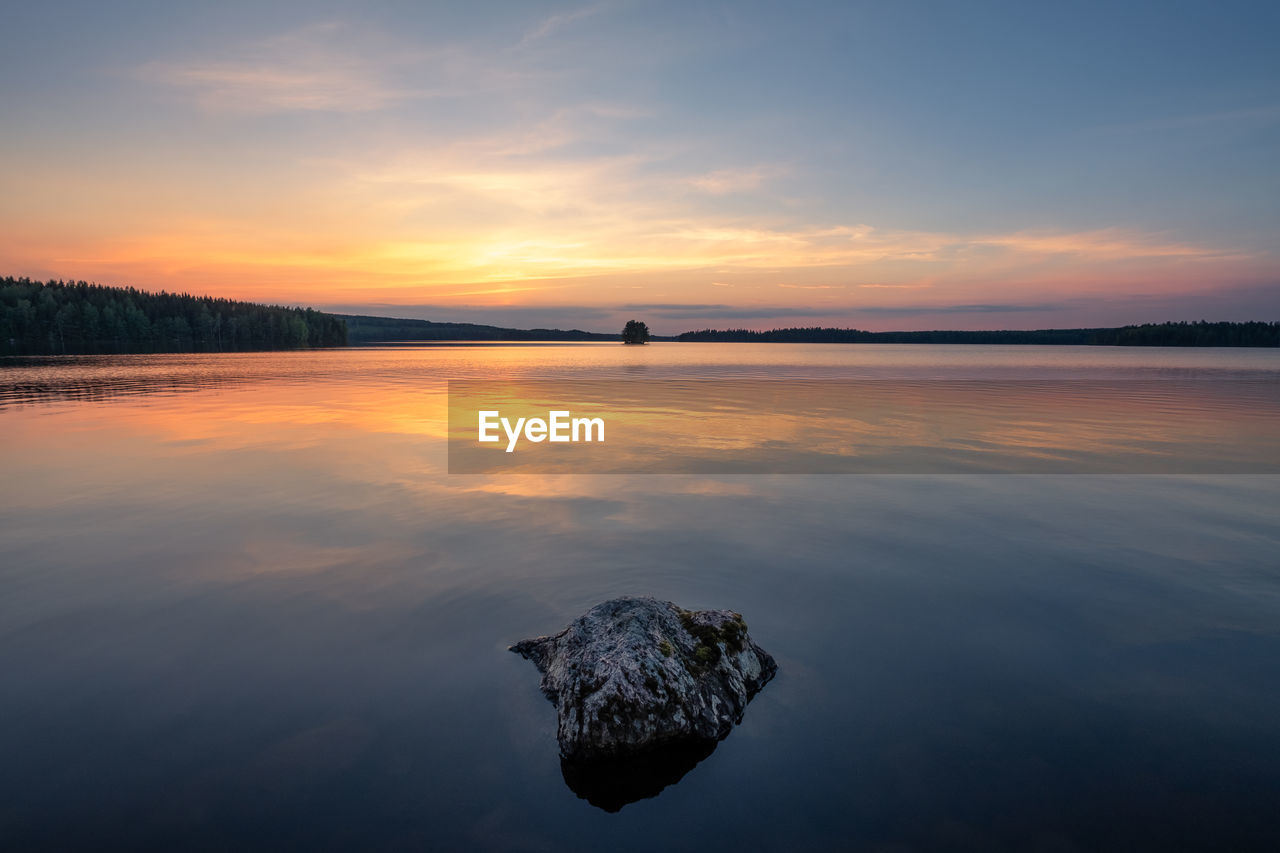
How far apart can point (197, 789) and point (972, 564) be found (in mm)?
10888

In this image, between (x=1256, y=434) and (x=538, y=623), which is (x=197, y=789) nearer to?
(x=538, y=623)

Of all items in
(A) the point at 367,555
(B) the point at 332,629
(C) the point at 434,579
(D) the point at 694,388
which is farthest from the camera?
(D) the point at 694,388

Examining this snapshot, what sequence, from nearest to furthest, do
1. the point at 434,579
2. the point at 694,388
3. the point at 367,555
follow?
the point at 434,579
the point at 367,555
the point at 694,388

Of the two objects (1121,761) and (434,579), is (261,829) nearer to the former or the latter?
(434,579)

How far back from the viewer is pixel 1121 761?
5848 mm

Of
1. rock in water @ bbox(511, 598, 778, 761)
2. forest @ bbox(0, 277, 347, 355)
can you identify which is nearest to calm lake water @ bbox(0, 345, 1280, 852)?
rock in water @ bbox(511, 598, 778, 761)

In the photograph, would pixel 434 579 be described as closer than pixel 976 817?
No

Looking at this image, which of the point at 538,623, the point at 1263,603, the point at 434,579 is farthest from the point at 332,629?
the point at 1263,603

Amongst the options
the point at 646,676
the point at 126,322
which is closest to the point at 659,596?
the point at 646,676

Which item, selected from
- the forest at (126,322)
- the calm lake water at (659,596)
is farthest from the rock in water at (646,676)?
the forest at (126,322)

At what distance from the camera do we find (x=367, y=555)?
1134 cm

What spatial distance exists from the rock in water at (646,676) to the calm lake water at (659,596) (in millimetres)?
322

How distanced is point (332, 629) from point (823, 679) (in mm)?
6282

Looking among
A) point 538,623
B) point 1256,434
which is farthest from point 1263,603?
point 1256,434
